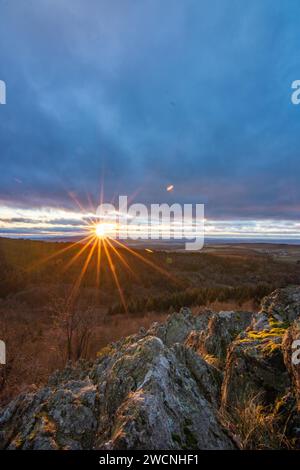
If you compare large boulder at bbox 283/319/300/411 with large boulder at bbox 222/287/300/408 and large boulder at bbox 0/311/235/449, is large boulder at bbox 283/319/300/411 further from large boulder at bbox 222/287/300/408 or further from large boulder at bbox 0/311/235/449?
large boulder at bbox 0/311/235/449

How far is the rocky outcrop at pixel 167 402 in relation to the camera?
14.3 ft

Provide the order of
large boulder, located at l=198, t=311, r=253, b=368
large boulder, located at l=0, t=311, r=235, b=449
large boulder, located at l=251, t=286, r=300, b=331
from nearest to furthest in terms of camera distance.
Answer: large boulder, located at l=0, t=311, r=235, b=449 → large boulder, located at l=251, t=286, r=300, b=331 → large boulder, located at l=198, t=311, r=253, b=368

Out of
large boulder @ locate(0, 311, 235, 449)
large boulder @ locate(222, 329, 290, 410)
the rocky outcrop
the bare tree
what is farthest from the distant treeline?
large boulder @ locate(0, 311, 235, 449)

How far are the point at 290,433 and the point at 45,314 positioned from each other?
53.7 meters

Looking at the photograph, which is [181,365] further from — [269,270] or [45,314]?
[269,270]

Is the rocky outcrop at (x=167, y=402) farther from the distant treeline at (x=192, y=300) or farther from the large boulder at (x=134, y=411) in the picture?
the distant treeline at (x=192, y=300)

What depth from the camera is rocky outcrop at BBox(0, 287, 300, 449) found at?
435 cm

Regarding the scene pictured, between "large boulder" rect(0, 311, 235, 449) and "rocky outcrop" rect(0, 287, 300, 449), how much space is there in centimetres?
2

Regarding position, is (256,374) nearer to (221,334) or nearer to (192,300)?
(221,334)

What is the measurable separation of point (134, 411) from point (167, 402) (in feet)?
2.62

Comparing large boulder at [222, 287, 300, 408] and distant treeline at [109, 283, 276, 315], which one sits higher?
large boulder at [222, 287, 300, 408]

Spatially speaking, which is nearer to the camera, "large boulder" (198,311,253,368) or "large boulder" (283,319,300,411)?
"large boulder" (283,319,300,411)
